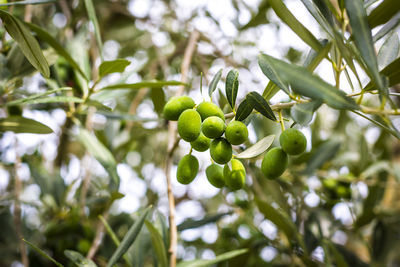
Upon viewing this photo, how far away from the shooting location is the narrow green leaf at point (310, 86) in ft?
2.20

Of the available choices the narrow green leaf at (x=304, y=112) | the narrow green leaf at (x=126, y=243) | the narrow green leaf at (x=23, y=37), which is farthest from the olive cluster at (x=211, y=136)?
the narrow green leaf at (x=23, y=37)

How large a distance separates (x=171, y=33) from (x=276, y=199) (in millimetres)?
1438

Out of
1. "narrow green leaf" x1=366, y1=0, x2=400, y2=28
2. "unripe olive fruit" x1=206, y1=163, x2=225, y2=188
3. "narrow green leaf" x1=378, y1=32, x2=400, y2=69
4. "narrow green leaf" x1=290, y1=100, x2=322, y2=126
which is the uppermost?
"narrow green leaf" x1=366, y1=0, x2=400, y2=28

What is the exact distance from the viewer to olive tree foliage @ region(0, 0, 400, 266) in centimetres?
80

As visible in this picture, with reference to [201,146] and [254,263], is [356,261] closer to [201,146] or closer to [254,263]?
[254,263]

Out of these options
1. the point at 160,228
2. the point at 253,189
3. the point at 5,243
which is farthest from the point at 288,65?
the point at 5,243

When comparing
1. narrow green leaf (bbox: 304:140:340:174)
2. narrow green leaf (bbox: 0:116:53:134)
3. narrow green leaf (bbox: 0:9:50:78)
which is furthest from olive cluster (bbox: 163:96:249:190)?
narrow green leaf (bbox: 304:140:340:174)

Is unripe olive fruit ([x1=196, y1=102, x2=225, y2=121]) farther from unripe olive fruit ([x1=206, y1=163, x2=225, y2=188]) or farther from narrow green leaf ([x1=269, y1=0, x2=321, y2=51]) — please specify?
narrow green leaf ([x1=269, y1=0, x2=321, y2=51])

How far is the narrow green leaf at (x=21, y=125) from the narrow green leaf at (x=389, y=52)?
973mm

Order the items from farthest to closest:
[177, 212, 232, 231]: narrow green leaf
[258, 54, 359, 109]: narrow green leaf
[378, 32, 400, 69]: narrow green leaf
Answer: [177, 212, 232, 231]: narrow green leaf → [378, 32, 400, 69]: narrow green leaf → [258, 54, 359, 109]: narrow green leaf

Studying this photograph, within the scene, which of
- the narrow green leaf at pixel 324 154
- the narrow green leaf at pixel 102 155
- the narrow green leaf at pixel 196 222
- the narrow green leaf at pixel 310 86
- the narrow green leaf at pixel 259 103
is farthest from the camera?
the narrow green leaf at pixel 324 154

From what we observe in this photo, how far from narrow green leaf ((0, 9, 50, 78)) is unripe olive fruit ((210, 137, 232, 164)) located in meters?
0.51

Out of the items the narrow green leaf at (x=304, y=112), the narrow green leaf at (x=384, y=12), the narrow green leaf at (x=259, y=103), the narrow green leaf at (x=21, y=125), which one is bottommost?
the narrow green leaf at (x=21, y=125)

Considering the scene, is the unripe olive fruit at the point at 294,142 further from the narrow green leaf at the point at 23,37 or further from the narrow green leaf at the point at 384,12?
the narrow green leaf at the point at 23,37
